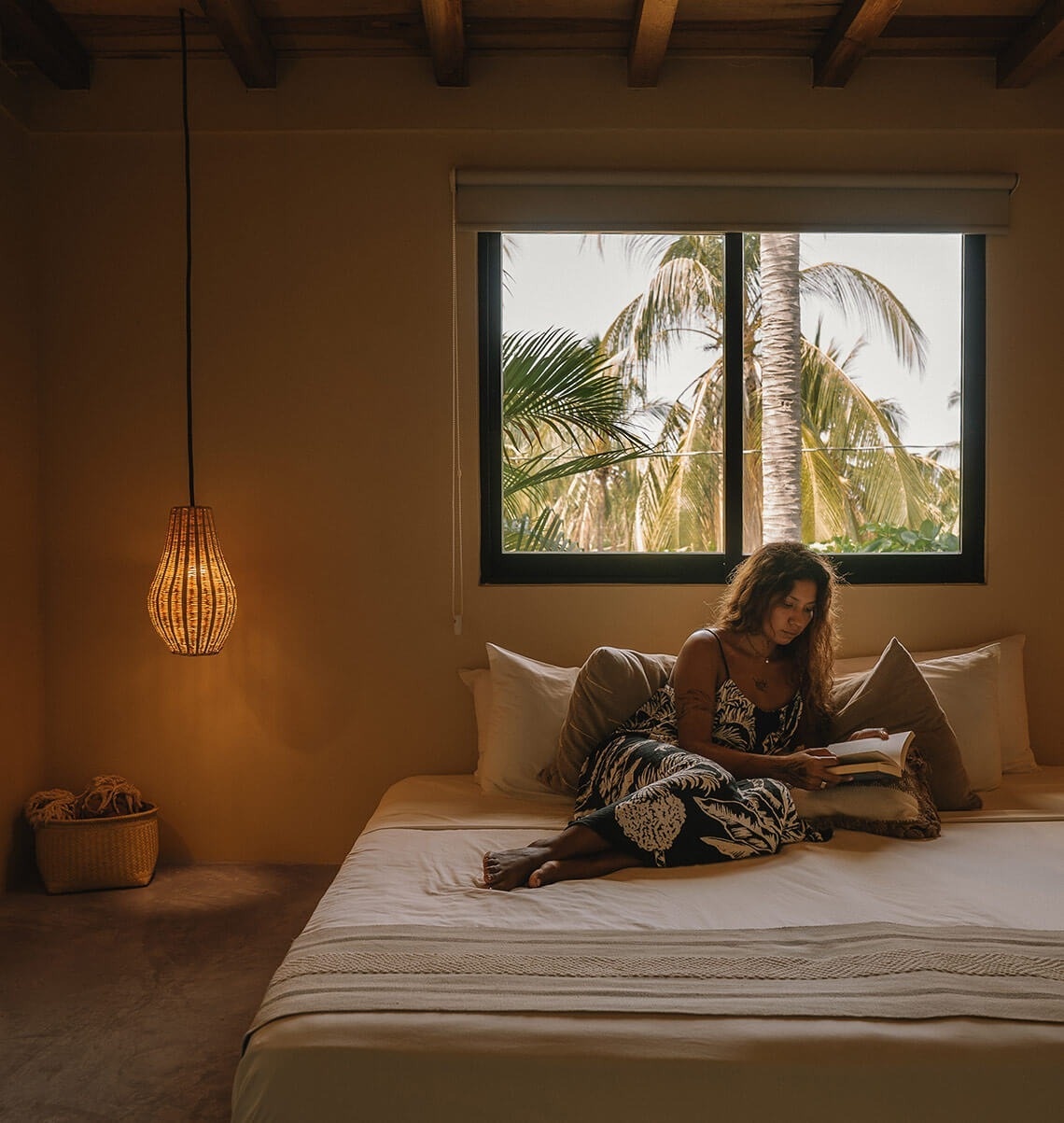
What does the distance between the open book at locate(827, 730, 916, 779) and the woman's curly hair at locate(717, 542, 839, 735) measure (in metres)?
0.29

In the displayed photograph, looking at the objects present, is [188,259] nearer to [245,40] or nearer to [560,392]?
[245,40]

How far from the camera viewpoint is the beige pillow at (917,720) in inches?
102

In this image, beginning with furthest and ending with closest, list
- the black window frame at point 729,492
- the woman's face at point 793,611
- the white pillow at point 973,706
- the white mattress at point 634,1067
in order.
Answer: the black window frame at point 729,492 → the white pillow at point 973,706 → the woman's face at point 793,611 → the white mattress at point 634,1067

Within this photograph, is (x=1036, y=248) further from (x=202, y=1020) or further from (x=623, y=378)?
(x=202, y=1020)

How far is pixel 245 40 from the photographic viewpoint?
292 cm

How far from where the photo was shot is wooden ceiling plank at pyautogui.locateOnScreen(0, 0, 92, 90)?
2816 millimetres

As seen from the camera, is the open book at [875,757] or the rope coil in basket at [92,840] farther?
the rope coil in basket at [92,840]

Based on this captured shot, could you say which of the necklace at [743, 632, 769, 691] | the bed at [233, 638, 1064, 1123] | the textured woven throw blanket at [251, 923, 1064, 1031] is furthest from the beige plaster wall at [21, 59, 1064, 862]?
the textured woven throw blanket at [251, 923, 1064, 1031]

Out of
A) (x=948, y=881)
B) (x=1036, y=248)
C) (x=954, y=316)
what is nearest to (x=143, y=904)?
(x=948, y=881)

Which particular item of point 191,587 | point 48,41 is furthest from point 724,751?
point 48,41

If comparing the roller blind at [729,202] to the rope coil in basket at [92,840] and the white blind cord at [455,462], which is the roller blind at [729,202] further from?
the rope coil in basket at [92,840]

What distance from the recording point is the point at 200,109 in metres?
3.20

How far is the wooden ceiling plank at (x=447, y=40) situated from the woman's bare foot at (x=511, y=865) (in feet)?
7.65

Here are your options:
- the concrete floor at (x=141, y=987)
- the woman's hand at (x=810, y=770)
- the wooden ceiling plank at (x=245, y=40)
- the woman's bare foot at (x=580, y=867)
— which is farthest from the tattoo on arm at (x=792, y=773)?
the wooden ceiling plank at (x=245, y=40)
